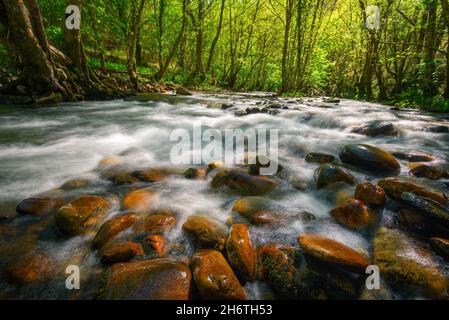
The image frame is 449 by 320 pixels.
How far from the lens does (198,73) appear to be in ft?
68.1

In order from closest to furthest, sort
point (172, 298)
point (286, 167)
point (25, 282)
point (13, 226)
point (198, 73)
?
point (172, 298) → point (25, 282) → point (13, 226) → point (286, 167) → point (198, 73)

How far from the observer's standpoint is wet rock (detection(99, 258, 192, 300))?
1626mm

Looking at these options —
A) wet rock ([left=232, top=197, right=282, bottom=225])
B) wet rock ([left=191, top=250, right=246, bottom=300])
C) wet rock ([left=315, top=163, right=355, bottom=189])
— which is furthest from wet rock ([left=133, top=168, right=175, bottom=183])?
wet rock ([left=315, top=163, right=355, bottom=189])

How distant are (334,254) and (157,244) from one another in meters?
1.43

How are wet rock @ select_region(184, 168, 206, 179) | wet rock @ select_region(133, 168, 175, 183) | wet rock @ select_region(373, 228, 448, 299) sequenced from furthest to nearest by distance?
wet rock @ select_region(184, 168, 206, 179), wet rock @ select_region(133, 168, 175, 183), wet rock @ select_region(373, 228, 448, 299)

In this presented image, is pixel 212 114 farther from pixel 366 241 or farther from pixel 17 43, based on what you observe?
pixel 366 241

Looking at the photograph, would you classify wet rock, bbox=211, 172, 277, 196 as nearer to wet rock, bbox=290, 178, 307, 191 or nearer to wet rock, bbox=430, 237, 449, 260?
wet rock, bbox=290, 178, 307, 191

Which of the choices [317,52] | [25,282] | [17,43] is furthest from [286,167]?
[317,52]

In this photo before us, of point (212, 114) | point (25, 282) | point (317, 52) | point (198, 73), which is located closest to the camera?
point (25, 282)

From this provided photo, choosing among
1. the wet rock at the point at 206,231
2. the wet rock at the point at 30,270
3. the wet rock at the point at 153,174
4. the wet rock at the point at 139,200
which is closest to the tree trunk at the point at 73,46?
the wet rock at the point at 153,174

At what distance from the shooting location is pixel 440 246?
1938 millimetres

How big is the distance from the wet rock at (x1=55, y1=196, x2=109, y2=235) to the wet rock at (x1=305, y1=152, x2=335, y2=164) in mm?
3098

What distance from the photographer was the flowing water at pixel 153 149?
2.33m
